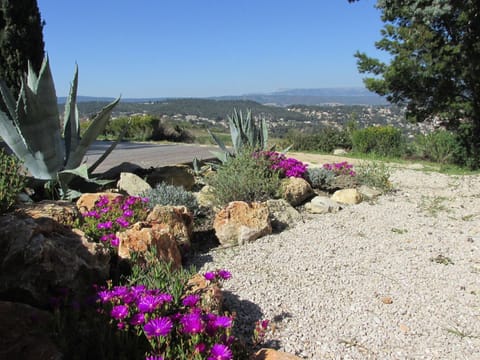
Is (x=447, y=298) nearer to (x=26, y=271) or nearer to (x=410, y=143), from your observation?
(x=26, y=271)

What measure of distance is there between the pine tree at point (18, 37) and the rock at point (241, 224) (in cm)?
1028

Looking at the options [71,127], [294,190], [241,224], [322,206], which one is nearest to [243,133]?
[294,190]

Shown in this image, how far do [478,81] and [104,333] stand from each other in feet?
40.1

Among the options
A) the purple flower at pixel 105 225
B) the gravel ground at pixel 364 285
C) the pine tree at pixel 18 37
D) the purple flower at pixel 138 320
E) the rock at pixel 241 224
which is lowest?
the gravel ground at pixel 364 285

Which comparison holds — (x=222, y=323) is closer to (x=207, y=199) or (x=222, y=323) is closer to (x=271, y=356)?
(x=271, y=356)

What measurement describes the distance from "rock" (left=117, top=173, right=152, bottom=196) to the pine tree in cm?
840

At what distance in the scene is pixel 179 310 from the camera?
7.45ft

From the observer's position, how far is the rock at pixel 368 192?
21.1 feet

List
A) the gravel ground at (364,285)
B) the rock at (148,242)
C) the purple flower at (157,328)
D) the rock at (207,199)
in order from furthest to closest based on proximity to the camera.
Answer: the rock at (207,199) → the rock at (148,242) → the gravel ground at (364,285) → the purple flower at (157,328)

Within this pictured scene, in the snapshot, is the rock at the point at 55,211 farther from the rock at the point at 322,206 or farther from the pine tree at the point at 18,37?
the pine tree at the point at 18,37

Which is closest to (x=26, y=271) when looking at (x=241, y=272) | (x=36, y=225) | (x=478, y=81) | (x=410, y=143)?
(x=36, y=225)

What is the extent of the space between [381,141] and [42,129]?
478 inches

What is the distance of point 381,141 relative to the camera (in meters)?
14.3

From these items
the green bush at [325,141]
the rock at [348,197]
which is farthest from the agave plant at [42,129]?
the green bush at [325,141]
